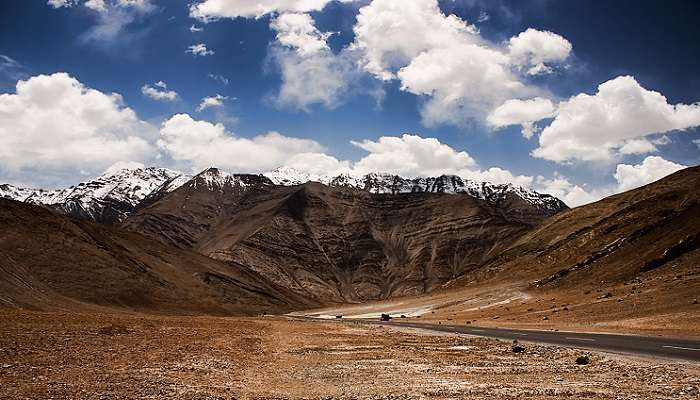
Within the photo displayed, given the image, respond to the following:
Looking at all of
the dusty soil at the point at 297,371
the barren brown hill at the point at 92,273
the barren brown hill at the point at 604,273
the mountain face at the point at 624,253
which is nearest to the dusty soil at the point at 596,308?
the barren brown hill at the point at 604,273

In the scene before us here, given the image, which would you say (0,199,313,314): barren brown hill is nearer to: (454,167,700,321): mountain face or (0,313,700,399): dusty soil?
(0,313,700,399): dusty soil

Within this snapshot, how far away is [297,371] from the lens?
20094 mm

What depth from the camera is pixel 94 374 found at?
54.9 feet

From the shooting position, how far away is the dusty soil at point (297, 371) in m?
14.4

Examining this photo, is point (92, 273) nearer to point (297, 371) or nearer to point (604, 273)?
point (604, 273)

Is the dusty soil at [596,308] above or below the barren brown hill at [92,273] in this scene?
below

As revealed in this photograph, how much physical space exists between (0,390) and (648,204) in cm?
11317

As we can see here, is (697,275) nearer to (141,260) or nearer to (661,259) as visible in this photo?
(661,259)

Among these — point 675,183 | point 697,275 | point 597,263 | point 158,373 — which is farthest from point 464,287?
point 158,373

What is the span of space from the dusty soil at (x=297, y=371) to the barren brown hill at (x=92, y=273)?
4281 cm

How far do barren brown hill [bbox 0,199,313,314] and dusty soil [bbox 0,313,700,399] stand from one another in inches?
1686

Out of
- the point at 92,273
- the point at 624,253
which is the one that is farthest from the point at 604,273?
the point at 92,273

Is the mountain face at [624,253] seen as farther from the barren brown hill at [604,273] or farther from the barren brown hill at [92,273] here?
the barren brown hill at [92,273]

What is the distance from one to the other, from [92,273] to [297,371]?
87.3 meters
